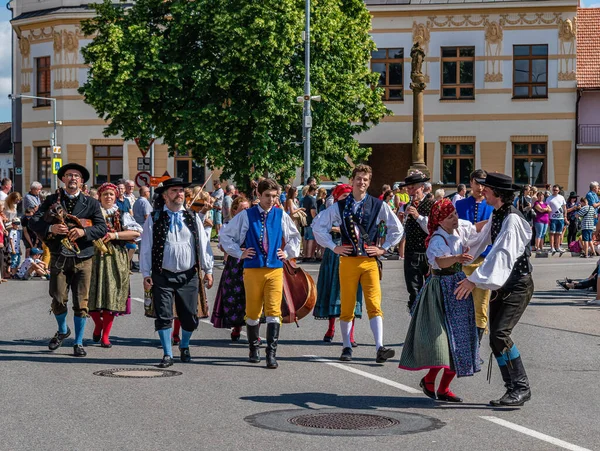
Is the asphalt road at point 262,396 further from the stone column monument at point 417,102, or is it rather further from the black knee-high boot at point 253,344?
the stone column monument at point 417,102

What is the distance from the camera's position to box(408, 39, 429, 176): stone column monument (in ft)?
140

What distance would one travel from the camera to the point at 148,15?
39.0 meters

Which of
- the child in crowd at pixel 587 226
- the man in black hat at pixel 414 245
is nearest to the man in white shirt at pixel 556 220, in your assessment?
the child in crowd at pixel 587 226

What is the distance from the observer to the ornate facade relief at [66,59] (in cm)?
5312

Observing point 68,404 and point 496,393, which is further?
point 496,393

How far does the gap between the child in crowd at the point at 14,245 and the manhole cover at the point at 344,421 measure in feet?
52.7

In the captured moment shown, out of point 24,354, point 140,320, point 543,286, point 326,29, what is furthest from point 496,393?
point 326,29

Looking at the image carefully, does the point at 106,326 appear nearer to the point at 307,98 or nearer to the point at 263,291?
the point at 263,291

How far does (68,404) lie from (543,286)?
14.1 metres

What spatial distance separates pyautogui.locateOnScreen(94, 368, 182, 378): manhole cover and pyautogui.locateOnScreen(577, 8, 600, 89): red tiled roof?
40.5m

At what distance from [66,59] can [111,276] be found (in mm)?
42255

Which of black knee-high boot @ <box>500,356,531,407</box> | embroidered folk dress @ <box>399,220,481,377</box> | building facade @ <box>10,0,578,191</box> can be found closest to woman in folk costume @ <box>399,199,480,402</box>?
embroidered folk dress @ <box>399,220,481,377</box>

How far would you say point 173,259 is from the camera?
11320 millimetres

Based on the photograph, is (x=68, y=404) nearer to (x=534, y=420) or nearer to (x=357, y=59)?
(x=534, y=420)
